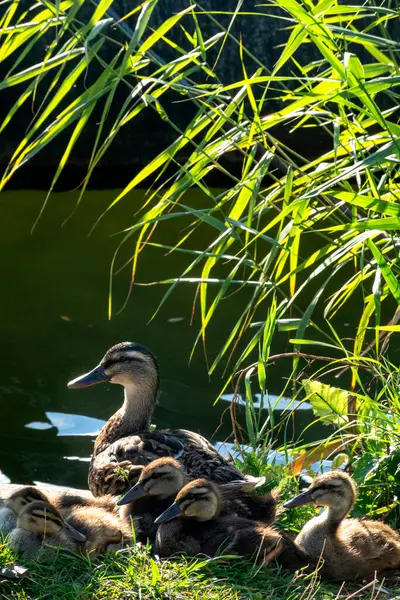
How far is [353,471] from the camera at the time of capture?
3.97 m

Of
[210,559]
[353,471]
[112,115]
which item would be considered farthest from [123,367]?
[112,115]

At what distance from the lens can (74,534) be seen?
342 centimetres

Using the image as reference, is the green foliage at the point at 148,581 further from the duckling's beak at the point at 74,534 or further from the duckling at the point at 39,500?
the duckling at the point at 39,500

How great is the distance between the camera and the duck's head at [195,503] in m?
3.43

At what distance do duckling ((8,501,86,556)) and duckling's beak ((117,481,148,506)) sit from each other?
0.26m

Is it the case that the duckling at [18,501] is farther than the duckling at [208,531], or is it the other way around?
the duckling at [18,501]

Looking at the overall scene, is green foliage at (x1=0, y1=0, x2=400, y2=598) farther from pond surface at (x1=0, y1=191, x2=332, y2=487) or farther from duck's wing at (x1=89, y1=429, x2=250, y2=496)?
pond surface at (x1=0, y1=191, x2=332, y2=487)

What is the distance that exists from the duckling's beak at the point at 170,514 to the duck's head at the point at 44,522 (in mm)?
269

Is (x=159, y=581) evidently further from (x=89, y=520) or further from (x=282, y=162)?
(x=282, y=162)

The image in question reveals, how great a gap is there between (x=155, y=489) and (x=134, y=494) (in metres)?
0.08

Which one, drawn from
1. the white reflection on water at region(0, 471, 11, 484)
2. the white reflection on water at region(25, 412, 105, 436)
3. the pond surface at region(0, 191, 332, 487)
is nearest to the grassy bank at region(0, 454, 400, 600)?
the pond surface at region(0, 191, 332, 487)

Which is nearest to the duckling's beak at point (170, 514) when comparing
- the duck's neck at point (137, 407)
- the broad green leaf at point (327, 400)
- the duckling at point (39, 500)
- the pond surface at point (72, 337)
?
the duckling at point (39, 500)

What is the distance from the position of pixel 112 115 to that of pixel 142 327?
2.60m

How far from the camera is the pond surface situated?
6051 millimetres
